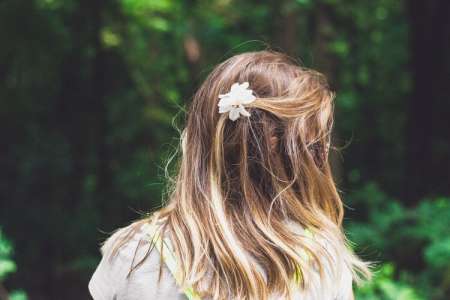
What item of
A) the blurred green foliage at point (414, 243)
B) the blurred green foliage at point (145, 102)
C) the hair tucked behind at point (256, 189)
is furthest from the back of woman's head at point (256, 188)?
the blurred green foliage at point (145, 102)

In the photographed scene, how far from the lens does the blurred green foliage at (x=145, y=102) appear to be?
24.1ft

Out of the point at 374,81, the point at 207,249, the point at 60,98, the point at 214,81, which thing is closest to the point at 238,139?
the point at 214,81

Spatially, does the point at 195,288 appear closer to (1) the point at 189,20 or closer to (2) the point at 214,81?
(2) the point at 214,81

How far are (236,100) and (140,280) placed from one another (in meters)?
0.48

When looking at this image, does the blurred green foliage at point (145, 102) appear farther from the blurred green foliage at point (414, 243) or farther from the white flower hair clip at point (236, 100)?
the white flower hair clip at point (236, 100)

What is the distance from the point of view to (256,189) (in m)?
1.86

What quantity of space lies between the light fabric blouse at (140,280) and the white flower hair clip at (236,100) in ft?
1.14

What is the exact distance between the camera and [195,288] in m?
1.67

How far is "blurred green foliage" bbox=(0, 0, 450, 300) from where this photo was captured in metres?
7.35

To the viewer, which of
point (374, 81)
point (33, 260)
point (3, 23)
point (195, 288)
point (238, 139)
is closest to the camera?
point (195, 288)

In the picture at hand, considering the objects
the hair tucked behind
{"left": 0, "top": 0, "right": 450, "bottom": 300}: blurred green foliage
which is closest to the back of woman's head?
the hair tucked behind

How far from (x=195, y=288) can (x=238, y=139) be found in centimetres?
39

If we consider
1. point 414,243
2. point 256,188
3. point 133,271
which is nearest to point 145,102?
point 414,243

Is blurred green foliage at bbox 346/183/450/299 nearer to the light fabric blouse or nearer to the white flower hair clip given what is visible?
the light fabric blouse
